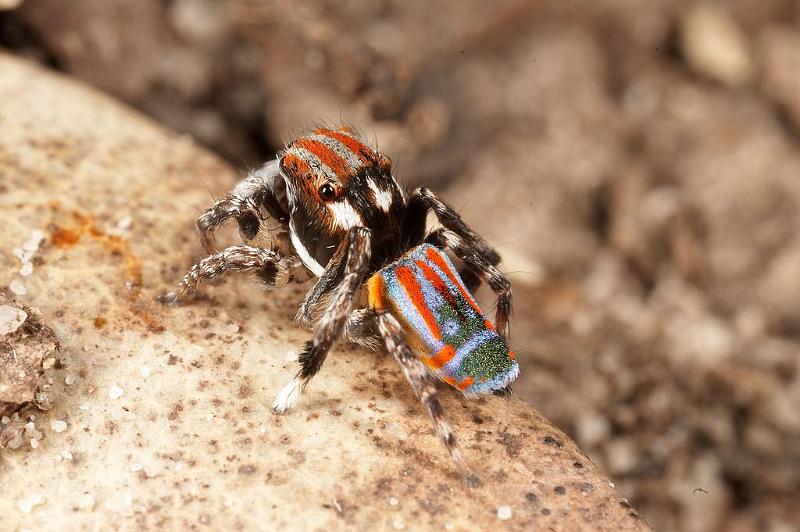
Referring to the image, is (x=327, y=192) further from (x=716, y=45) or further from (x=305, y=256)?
(x=716, y=45)

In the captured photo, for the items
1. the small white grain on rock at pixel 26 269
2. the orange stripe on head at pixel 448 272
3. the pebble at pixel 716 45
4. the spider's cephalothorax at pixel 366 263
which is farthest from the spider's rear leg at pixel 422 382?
the pebble at pixel 716 45

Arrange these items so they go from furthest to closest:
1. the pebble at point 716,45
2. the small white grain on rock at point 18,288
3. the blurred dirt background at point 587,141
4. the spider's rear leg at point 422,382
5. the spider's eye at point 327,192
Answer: the pebble at point 716,45, the blurred dirt background at point 587,141, the spider's eye at point 327,192, the small white grain on rock at point 18,288, the spider's rear leg at point 422,382

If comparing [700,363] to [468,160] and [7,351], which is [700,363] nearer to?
[468,160]

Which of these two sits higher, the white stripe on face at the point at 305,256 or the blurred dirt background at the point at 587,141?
the blurred dirt background at the point at 587,141

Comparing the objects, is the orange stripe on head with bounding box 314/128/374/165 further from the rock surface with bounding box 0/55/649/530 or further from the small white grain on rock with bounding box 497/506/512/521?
the small white grain on rock with bounding box 497/506/512/521

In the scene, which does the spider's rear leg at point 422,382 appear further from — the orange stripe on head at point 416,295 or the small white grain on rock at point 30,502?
the small white grain on rock at point 30,502

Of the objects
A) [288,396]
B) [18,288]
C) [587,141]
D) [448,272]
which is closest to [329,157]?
[448,272]
